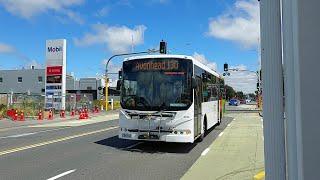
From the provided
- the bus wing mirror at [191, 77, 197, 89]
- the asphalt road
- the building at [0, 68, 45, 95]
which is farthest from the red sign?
the building at [0, 68, 45, 95]

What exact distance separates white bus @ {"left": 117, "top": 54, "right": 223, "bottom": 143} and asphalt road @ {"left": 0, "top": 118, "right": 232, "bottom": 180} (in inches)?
26.9

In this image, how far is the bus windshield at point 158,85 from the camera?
581 inches

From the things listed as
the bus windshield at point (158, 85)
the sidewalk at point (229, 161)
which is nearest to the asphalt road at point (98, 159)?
the sidewalk at point (229, 161)

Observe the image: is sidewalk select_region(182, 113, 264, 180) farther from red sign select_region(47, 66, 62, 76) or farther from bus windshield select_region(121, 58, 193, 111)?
red sign select_region(47, 66, 62, 76)

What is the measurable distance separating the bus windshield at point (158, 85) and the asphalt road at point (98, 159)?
1.55 metres

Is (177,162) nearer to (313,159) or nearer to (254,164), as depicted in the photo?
(254,164)

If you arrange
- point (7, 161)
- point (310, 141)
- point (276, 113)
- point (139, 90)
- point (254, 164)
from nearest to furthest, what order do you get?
point (310, 141)
point (276, 113)
point (254, 164)
point (7, 161)
point (139, 90)

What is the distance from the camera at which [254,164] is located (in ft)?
38.2

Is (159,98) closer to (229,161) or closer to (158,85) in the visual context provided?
(158,85)

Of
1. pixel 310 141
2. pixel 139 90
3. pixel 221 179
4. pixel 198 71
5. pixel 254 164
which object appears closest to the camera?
pixel 310 141

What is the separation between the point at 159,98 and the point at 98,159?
303 cm

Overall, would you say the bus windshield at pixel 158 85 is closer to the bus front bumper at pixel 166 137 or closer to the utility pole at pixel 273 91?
the bus front bumper at pixel 166 137

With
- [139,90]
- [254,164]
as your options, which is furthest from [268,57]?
[139,90]

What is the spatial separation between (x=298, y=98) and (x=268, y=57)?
1.74 ft
